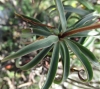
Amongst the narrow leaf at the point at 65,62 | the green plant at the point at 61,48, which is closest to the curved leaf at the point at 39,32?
the green plant at the point at 61,48

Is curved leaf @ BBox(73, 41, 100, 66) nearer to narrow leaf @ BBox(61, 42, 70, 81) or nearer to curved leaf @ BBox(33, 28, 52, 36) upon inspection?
narrow leaf @ BBox(61, 42, 70, 81)

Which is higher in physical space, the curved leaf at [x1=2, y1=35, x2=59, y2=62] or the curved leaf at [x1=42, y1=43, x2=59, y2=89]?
the curved leaf at [x1=2, y1=35, x2=59, y2=62]

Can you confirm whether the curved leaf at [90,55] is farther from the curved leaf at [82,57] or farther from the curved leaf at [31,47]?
the curved leaf at [31,47]

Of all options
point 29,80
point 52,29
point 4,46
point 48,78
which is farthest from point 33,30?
point 4,46

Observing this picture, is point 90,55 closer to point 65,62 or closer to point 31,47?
point 65,62

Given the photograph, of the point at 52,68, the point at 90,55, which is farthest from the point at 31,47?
the point at 90,55

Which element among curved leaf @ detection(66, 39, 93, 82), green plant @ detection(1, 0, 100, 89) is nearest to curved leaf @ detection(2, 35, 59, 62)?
green plant @ detection(1, 0, 100, 89)

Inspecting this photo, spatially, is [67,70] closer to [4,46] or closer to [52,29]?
[52,29]

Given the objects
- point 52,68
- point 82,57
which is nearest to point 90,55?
point 82,57

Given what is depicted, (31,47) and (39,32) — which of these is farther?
(39,32)

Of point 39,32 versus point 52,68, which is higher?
point 39,32

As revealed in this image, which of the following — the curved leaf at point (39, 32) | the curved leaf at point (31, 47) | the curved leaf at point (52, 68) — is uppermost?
the curved leaf at point (39, 32)
